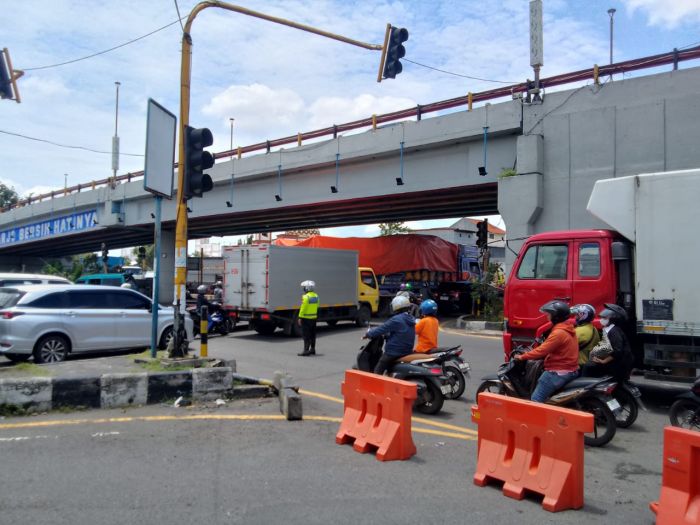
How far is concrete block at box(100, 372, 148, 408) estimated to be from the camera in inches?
273

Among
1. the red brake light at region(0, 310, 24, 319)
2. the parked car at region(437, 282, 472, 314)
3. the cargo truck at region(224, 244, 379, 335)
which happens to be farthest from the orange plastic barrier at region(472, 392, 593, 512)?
the parked car at region(437, 282, 472, 314)

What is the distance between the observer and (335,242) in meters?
23.8

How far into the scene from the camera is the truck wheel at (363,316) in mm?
18984

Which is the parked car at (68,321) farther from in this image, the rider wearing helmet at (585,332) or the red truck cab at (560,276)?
the rider wearing helmet at (585,332)

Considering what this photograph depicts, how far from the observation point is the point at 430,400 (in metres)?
7.30

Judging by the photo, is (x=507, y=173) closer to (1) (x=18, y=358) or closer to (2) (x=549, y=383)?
(2) (x=549, y=383)

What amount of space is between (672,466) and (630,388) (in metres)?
3.13

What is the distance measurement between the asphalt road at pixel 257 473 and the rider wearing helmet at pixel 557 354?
768 millimetres

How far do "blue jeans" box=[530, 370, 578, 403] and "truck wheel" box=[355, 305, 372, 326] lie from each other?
42.6ft

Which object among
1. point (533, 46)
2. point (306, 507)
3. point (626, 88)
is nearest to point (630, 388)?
point (306, 507)

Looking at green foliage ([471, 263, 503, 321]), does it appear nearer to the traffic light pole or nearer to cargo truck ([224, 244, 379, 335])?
cargo truck ([224, 244, 379, 335])

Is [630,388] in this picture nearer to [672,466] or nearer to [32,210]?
[672,466]

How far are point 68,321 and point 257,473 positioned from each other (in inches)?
287

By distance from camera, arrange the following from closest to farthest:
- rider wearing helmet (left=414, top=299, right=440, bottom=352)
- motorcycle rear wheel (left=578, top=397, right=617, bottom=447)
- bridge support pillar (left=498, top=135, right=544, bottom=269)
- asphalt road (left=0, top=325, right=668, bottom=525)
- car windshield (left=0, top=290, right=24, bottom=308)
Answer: asphalt road (left=0, top=325, right=668, bottom=525), motorcycle rear wheel (left=578, top=397, right=617, bottom=447), rider wearing helmet (left=414, top=299, right=440, bottom=352), car windshield (left=0, top=290, right=24, bottom=308), bridge support pillar (left=498, top=135, right=544, bottom=269)
